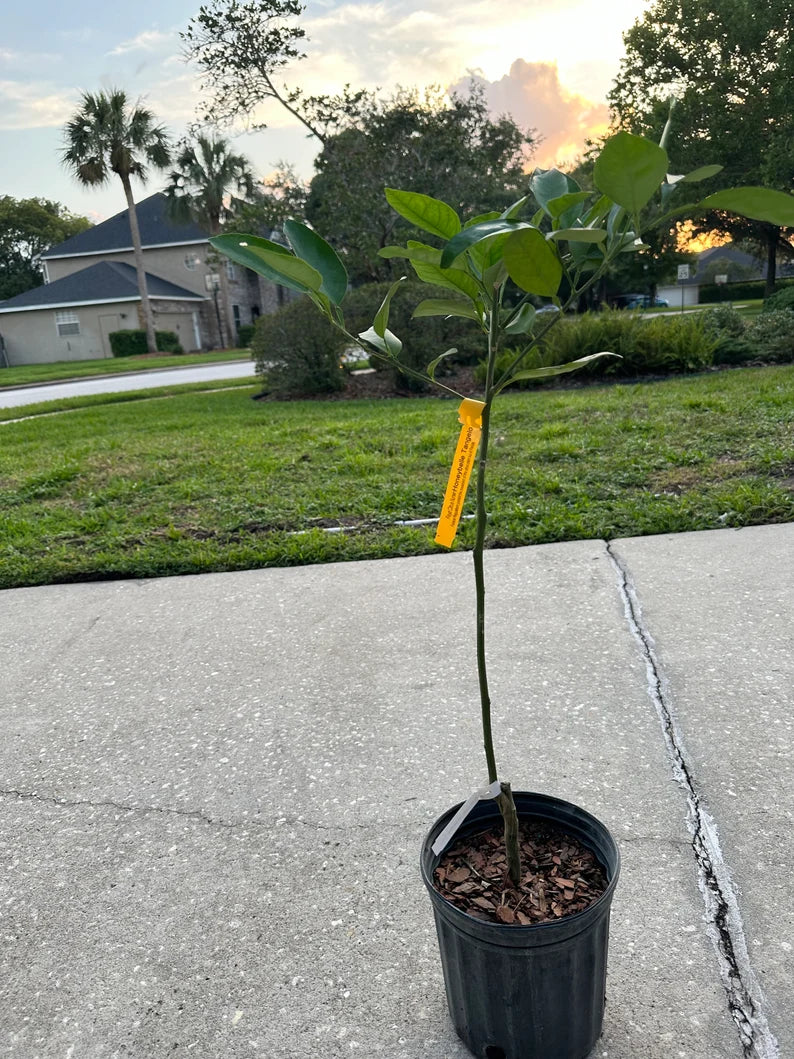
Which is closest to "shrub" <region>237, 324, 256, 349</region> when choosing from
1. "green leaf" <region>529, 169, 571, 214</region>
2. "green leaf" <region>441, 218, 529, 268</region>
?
"green leaf" <region>529, 169, 571, 214</region>

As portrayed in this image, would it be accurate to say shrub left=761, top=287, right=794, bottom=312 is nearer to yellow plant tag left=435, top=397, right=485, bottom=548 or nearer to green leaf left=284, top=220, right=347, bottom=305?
yellow plant tag left=435, top=397, right=485, bottom=548

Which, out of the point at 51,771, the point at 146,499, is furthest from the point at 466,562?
the point at 146,499

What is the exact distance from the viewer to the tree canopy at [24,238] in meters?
48.5

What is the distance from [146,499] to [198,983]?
13.7 feet

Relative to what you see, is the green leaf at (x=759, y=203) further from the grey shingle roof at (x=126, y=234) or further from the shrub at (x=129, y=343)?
the grey shingle roof at (x=126, y=234)

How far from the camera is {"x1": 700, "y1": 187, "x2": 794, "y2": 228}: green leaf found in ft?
3.10

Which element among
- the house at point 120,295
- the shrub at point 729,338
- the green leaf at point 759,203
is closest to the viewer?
the green leaf at point 759,203

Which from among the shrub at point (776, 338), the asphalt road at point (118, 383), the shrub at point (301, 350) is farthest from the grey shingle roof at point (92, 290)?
the shrub at point (776, 338)

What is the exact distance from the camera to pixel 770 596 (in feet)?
10.8

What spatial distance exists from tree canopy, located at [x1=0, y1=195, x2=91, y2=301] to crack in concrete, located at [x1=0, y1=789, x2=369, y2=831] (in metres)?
51.8

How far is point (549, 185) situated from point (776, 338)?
32.4ft

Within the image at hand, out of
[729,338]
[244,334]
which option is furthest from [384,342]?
[244,334]

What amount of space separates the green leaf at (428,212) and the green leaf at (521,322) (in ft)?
0.68

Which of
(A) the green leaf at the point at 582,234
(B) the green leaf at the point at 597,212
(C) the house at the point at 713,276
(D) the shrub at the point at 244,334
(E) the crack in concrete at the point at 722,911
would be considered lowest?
(E) the crack in concrete at the point at 722,911
